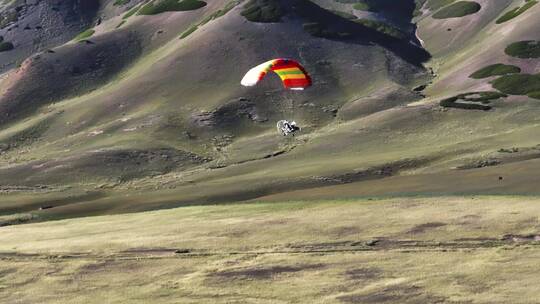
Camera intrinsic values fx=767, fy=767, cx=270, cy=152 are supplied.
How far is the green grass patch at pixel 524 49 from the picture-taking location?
11971 cm

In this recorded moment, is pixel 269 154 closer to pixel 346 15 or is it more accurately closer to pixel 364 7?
pixel 346 15

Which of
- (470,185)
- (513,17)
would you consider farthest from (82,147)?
(513,17)

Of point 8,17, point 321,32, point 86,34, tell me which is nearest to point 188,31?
point 321,32

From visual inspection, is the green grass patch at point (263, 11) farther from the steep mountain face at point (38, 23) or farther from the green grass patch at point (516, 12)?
the steep mountain face at point (38, 23)

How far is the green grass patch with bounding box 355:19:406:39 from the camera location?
15201 centimetres

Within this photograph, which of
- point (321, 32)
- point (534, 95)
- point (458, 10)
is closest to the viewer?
point (534, 95)

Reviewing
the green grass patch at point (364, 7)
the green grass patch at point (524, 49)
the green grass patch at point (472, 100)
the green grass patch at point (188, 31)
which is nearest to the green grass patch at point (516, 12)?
the green grass patch at point (524, 49)

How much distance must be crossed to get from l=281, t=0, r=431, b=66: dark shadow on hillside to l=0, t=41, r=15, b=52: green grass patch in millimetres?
64354

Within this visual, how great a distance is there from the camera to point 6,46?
16938 centimetres

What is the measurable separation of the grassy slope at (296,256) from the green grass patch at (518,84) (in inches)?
2185

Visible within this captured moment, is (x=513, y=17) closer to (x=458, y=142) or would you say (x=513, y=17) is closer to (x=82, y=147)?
(x=458, y=142)

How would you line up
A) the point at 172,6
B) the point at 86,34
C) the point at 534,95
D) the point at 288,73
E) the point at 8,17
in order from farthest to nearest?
1. the point at 8,17
2. the point at 86,34
3. the point at 172,6
4. the point at 534,95
5. the point at 288,73

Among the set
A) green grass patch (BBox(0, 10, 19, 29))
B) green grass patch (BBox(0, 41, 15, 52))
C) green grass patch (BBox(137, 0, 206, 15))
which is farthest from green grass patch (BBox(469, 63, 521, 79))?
green grass patch (BBox(0, 10, 19, 29))

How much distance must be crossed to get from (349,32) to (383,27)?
18.0 metres
